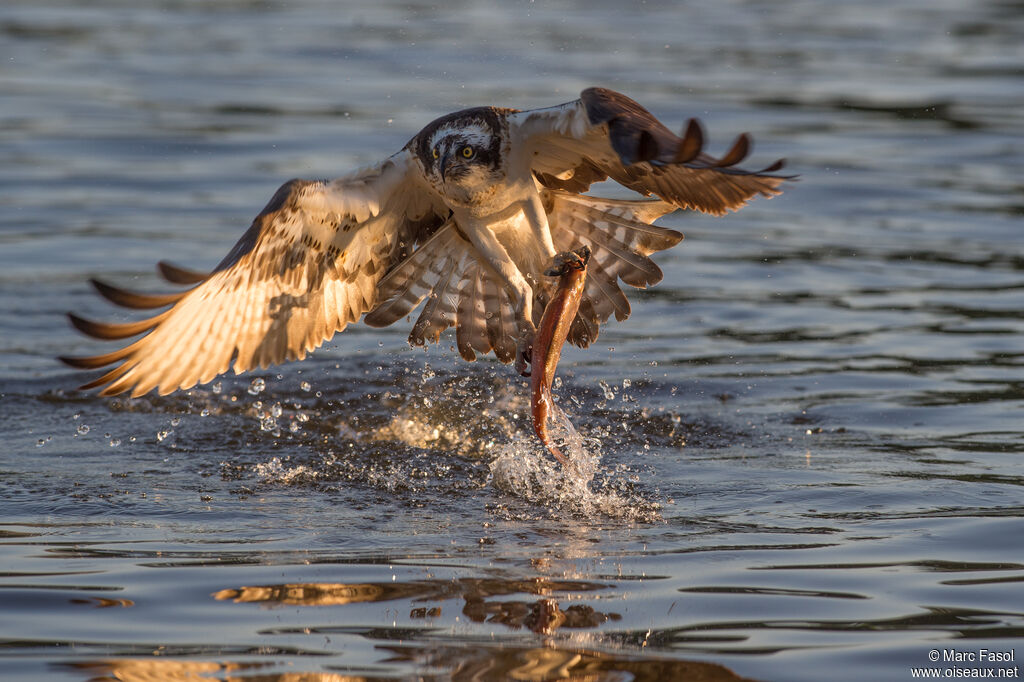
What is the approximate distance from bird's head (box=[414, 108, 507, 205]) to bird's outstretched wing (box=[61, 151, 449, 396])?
0.18 m

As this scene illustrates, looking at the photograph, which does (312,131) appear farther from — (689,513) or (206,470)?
(689,513)

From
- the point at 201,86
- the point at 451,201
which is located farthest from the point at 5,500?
the point at 201,86

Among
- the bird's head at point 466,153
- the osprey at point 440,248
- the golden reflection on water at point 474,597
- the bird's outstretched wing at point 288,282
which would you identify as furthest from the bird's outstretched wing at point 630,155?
the golden reflection on water at point 474,597

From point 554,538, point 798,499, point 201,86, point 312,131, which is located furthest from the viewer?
point 201,86

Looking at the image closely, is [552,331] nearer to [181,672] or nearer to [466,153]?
[466,153]

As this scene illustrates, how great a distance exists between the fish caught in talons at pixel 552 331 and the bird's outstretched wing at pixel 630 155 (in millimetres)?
456

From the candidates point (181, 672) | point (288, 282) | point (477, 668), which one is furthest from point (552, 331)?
point (181, 672)

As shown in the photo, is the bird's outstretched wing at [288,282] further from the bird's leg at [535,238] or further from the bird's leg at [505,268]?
the bird's leg at [535,238]

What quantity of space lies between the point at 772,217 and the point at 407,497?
226 inches

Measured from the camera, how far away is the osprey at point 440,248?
578cm

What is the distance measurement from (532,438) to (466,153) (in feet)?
4.78

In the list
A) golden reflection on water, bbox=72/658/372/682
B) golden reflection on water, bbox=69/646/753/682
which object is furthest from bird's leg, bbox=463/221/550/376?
golden reflection on water, bbox=72/658/372/682

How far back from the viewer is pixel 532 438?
6727 mm

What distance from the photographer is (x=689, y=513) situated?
555cm
